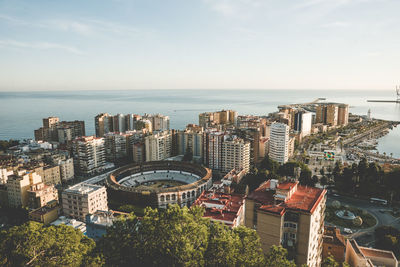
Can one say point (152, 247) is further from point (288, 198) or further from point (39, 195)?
point (39, 195)

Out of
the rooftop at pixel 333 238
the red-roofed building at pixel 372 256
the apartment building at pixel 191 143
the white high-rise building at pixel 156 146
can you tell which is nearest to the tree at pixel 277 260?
the red-roofed building at pixel 372 256

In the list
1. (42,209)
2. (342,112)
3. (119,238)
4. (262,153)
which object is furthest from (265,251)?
(342,112)

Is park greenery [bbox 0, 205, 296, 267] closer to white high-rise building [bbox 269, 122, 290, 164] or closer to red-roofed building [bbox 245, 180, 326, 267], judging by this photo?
red-roofed building [bbox 245, 180, 326, 267]

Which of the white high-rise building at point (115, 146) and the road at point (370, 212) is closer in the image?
the road at point (370, 212)

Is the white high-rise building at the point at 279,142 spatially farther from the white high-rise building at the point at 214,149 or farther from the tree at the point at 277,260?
the tree at the point at 277,260

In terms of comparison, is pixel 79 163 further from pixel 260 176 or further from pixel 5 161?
pixel 260 176

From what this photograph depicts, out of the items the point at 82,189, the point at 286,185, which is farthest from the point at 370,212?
the point at 82,189
